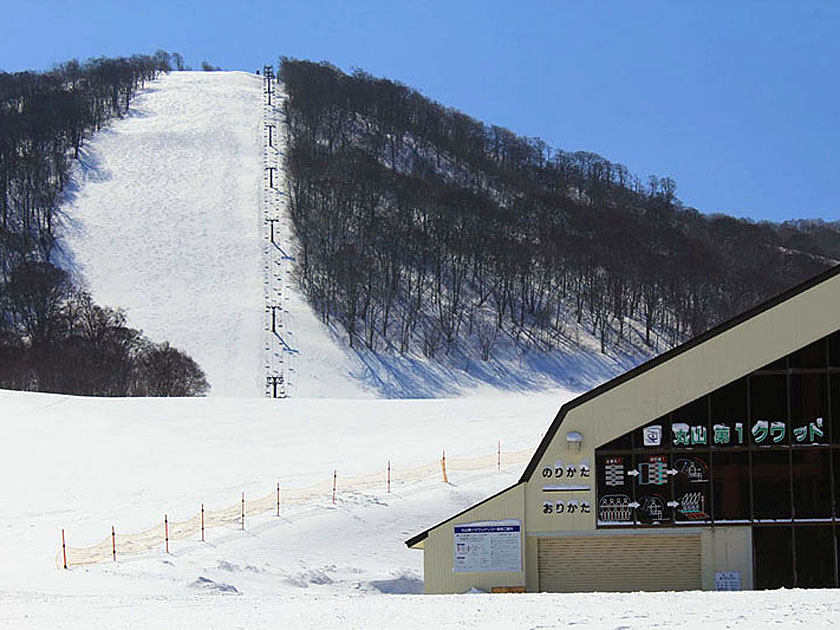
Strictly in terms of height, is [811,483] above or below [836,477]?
below

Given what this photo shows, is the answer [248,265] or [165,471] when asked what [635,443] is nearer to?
[165,471]

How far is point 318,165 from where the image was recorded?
96875 mm

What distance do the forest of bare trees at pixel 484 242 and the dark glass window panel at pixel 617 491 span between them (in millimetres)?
57343

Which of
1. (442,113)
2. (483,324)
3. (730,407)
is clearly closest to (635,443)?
(730,407)

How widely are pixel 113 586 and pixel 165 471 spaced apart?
1296cm

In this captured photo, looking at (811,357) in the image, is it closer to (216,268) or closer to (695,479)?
(695,479)

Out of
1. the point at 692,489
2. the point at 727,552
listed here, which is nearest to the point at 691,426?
the point at 692,489

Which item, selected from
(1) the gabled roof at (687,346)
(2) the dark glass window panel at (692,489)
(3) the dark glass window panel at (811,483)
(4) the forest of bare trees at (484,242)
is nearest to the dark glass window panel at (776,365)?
(1) the gabled roof at (687,346)

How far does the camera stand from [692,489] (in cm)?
2011

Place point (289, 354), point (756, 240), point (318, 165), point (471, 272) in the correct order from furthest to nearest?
point (756, 240), point (318, 165), point (471, 272), point (289, 354)

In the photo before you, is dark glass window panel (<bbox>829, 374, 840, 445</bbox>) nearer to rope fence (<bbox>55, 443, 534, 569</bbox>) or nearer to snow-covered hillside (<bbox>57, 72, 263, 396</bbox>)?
rope fence (<bbox>55, 443, 534, 569</bbox>)

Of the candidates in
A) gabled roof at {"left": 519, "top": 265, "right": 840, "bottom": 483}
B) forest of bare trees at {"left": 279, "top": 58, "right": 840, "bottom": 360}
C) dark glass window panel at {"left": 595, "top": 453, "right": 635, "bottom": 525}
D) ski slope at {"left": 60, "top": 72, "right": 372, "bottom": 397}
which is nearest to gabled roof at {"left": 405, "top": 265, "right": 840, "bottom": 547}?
gabled roof at {"left": 519, "top": 265, "right": 840, "bottom": 483}

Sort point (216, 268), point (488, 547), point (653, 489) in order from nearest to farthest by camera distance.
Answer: point (653, 489) → point (488, 547) → point (216, 268)

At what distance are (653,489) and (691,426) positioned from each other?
4.37 ft
